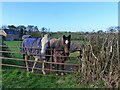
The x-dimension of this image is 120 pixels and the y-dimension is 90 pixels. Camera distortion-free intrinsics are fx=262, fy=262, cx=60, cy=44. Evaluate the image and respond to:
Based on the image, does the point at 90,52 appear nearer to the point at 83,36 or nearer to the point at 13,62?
the point at 83,36

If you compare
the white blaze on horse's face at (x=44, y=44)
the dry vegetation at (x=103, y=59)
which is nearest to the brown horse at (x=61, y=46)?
the white blaze on horse's face at (x=44, y=44)

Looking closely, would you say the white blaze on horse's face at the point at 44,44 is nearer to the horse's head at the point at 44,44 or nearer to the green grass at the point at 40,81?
the horse's head at the point at 44,44

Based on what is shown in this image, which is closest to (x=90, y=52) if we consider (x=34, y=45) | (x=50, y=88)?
(x=50, y=88)

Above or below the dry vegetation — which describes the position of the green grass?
below

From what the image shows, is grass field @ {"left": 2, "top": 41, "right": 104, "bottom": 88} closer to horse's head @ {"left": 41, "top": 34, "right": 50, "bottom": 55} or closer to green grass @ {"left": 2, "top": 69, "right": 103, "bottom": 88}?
green grass @ {"left": 2, "top": 69, "right": 103, "bottom": 88}

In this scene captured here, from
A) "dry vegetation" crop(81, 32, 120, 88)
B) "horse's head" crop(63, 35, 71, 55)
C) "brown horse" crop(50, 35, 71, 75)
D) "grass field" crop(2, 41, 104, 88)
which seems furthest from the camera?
"horse's head" crop(63, 35, 71, 55)

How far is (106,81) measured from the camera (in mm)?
7816

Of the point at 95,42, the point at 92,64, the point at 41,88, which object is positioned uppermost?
the point at 95,42

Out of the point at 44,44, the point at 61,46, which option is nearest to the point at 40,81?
the point at 44,44

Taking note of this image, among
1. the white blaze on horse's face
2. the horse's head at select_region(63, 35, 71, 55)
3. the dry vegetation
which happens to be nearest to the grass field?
the dry vegetation

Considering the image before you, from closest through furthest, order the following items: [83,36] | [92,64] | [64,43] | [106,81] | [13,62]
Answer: [106,81], [92,64], [83,36], [64,43], [13,62]

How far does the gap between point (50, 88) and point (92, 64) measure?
1527 mm

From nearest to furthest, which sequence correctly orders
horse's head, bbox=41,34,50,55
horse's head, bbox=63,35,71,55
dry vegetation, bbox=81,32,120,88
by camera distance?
dry vegetation, bbox=81,32,120,88
horse's head, bbox=41,34,50,55
horse's head, bbox=63,35,71,55

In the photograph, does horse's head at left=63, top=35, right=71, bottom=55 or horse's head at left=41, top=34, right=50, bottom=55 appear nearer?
horse's head at left=41, top=34, right=50, bottom=55
